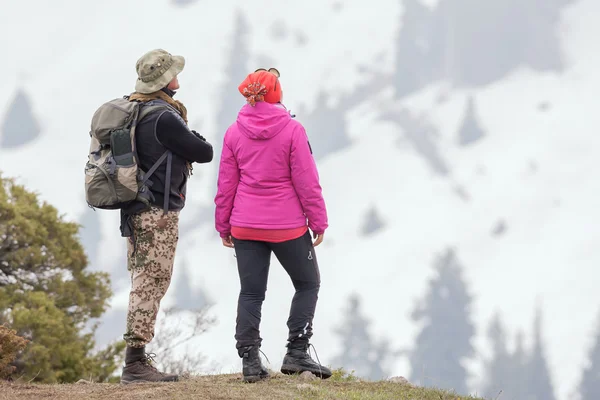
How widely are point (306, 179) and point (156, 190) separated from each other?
1112 millimetres

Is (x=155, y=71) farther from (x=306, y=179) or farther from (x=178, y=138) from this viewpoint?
(x=306, y=179)

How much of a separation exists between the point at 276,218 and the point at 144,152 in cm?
109

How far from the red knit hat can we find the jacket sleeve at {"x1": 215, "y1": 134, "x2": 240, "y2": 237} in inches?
15.7

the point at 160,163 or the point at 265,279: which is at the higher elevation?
the point at 160,163

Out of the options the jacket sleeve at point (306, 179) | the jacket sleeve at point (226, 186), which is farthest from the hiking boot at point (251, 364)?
the jacket sleeve at point (306, 179)

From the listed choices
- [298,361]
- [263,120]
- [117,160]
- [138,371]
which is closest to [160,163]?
[117,160]

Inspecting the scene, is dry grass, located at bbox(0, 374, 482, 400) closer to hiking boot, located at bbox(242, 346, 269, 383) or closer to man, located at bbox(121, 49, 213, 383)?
hiking boot, located at bbox(242, 346, 269, 383)

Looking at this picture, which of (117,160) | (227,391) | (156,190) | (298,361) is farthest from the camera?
(298,361)

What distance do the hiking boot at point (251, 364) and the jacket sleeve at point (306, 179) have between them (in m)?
1.10

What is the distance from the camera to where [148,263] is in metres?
7.19

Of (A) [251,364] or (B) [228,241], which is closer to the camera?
(A) [251,364]

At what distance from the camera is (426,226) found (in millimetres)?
153875

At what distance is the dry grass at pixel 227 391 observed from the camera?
6793 mm

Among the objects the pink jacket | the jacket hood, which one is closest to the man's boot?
the pink jacket
